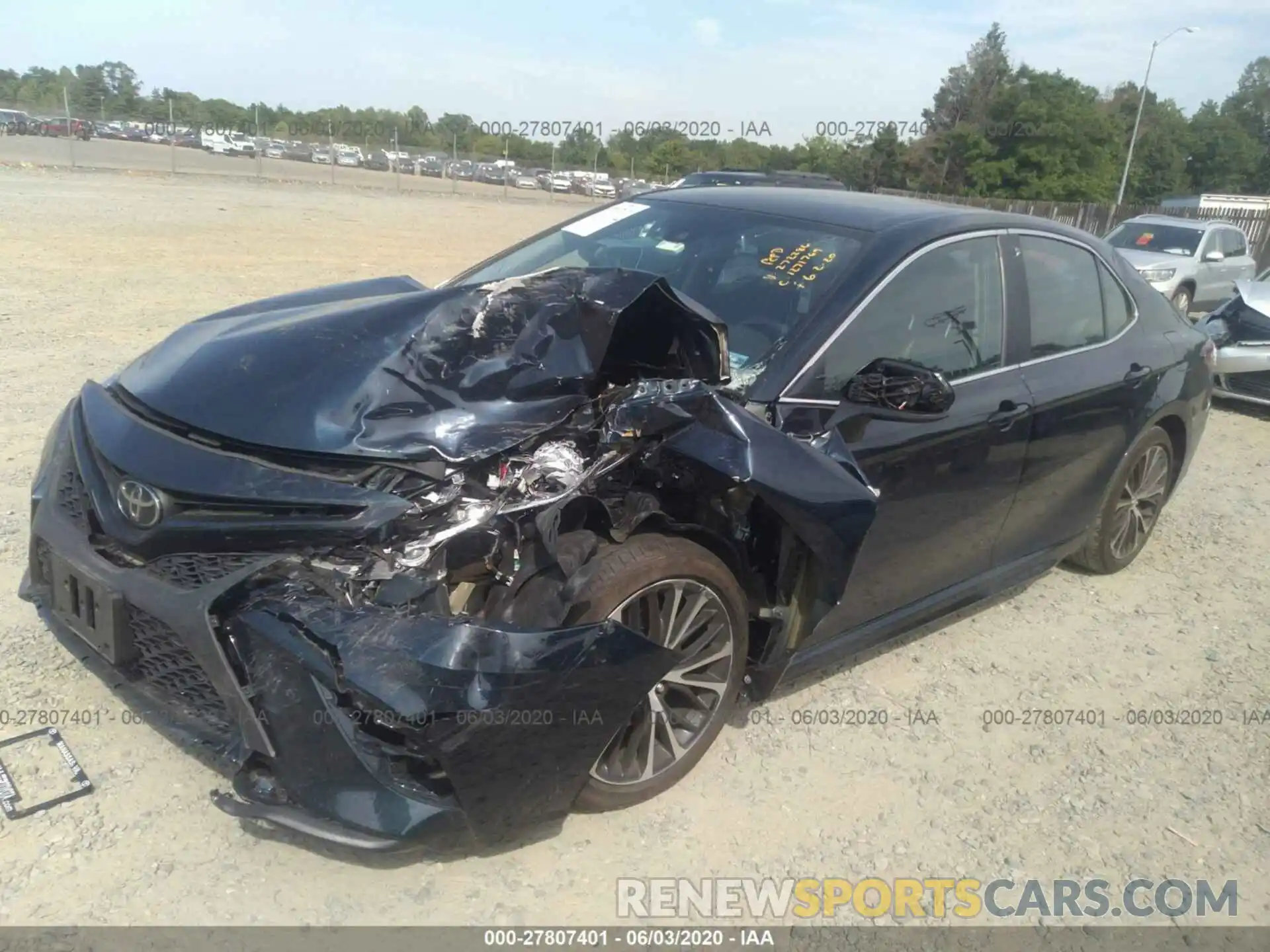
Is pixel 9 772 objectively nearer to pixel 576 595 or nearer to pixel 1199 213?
pixel 576 595

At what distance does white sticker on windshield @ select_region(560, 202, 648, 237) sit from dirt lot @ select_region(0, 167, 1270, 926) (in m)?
2.16

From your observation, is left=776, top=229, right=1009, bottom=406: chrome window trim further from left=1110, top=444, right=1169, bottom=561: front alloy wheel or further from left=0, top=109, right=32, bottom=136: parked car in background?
left=0, top=109, right=32, bottom=136: parked car in background

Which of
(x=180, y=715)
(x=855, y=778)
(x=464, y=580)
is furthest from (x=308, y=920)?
(x=855, y=778)

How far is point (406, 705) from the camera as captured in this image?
2248mm

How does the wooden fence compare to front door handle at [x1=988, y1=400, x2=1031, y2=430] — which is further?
the wooden fence

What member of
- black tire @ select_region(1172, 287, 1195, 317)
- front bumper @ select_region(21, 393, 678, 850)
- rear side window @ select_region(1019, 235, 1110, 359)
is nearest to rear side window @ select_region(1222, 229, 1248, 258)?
black tire @ select_region(1172, 287, 1195, 317)

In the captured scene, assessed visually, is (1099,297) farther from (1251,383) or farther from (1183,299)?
(1183,299)

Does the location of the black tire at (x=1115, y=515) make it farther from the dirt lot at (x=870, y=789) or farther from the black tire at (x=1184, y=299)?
the black tire at (x=1184, y=299)

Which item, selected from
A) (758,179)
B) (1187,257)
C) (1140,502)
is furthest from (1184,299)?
(1140,502)

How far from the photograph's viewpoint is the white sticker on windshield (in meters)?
4.32

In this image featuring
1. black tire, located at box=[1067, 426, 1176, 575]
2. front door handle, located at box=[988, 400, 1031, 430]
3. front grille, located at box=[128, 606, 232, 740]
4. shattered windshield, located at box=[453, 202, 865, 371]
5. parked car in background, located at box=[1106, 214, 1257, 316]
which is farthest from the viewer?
parked car in background, located at box=[1106, 214, 1257, 316]

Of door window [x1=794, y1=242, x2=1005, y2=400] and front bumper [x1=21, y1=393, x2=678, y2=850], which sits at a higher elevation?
door window [x1=794, y1=242, x2=1005, y2=400]

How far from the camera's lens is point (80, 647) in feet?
9.87

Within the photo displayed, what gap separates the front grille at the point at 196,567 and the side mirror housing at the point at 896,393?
1939mm
